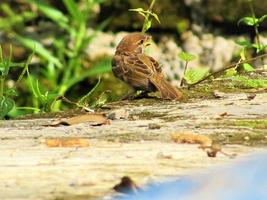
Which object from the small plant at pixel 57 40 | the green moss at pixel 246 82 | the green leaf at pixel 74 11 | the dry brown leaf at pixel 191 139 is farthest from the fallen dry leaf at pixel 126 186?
the green leaf at pixel 74 11

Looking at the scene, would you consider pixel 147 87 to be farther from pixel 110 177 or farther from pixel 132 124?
pixel 110 177

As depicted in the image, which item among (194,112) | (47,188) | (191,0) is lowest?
(47,188)

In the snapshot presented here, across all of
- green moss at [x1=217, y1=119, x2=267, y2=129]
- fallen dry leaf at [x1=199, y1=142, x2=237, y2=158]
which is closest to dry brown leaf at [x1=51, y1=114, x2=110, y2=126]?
green moss at [x1=217, y1=119, x2=267, y2=129]

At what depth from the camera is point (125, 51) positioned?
4859 mm

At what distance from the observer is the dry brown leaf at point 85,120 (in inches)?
133

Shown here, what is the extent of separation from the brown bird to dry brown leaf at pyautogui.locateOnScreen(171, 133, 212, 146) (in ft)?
4.56

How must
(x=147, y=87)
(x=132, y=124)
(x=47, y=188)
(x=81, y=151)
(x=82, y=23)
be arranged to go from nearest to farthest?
(x=47, y=188)
(x=81, y=151)
(x=132, y=124)
(x=147, y=87)
(x=82, y=23)

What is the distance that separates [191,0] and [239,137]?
3714mm

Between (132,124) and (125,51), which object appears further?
(125,51)

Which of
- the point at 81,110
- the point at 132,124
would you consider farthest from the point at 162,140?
the point at 81,110

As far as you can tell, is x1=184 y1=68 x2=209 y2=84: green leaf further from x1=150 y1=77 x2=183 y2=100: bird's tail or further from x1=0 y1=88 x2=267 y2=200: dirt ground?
x1=0 y1=88 x2=267 y2=200: dirt ground

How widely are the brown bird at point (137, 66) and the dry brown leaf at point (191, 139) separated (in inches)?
54.7

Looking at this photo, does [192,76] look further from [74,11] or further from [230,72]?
[74,11]

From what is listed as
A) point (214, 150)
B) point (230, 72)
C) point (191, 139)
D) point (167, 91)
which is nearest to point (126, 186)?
point (214, 150)
